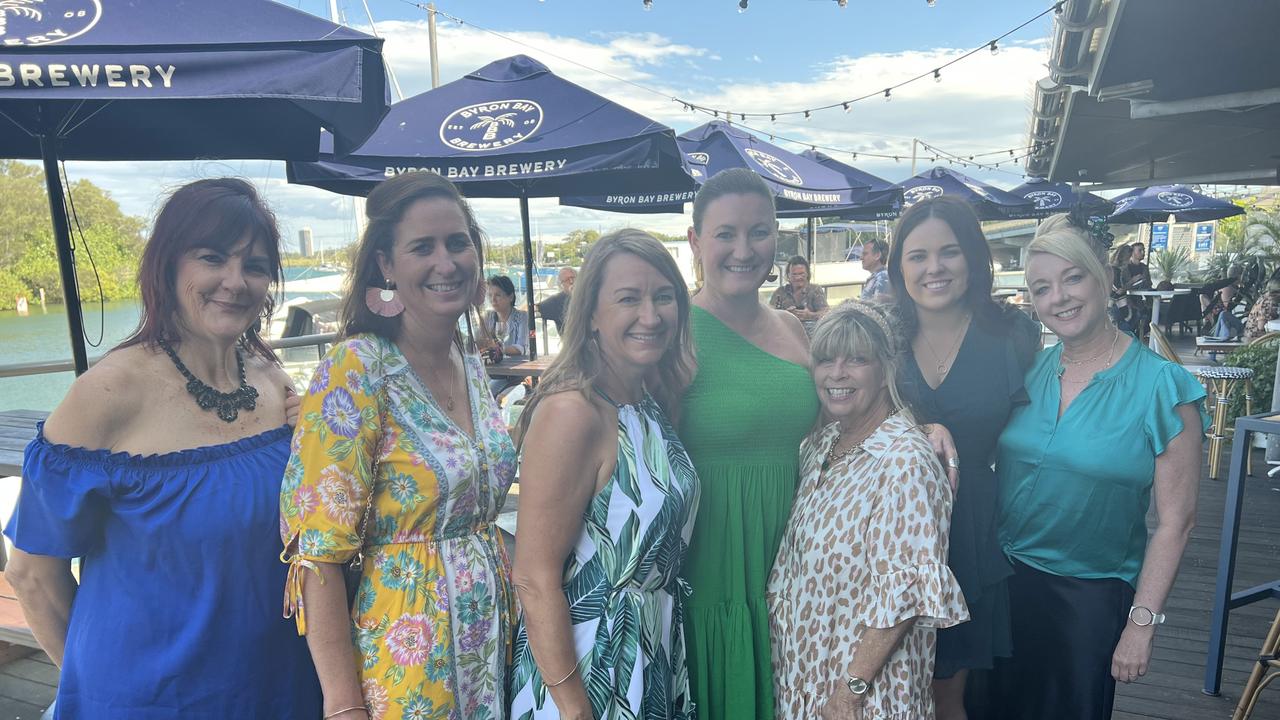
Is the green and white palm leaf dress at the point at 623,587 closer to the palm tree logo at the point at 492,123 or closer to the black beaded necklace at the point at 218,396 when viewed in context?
the black beaded necklace at the point at 218,396

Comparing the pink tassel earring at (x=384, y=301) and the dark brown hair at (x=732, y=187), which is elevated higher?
the dark brown hair at (x=732, y=187)

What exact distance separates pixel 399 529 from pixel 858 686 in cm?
113

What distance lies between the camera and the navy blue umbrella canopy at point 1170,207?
1451 cm

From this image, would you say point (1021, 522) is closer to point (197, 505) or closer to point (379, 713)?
point (379, 713)

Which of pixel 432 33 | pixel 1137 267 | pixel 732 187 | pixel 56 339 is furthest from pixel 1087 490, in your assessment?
pixel 432 33

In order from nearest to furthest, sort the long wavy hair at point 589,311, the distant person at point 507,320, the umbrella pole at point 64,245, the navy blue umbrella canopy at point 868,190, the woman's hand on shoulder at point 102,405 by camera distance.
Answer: the woman's hand on shoulder at point 102,405 < the long wavy hair at point 589,311 < the umbrella pole at point 64,245 < the distant person at point 507,320 < the navy blue umbrella canopy at point 868,190

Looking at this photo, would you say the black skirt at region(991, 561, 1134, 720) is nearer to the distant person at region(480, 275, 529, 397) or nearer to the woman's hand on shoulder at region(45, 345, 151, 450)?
the woman's hand on shoulder at region(45, 345, 151, 450)

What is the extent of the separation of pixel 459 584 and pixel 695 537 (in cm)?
64

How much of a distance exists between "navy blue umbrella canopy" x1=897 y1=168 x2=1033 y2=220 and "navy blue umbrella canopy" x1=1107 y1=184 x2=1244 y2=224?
3529 millimetres

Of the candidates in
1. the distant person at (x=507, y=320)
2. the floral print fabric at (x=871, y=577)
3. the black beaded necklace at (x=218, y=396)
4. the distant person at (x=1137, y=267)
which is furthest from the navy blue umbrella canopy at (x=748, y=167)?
the distant person at (x=1137, y=267)

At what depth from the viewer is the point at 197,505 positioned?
4.83ft

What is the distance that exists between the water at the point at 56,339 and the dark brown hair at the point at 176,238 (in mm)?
58

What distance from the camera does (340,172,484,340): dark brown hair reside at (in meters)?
1.62

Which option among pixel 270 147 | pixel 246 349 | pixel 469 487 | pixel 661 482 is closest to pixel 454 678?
pixel 469 487
